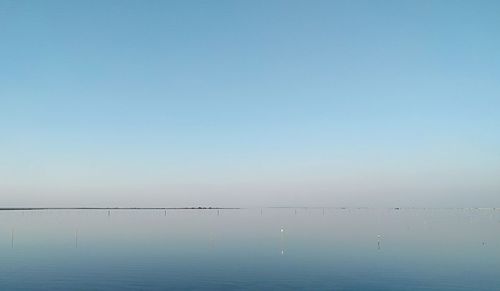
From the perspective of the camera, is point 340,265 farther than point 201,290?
Yes

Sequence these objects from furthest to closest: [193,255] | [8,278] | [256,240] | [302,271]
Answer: [256,240]
[193,255]
[302,271]
[8,278]

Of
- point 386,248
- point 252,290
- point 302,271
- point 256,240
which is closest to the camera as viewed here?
point 252,290

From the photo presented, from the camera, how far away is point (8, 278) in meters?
38.5

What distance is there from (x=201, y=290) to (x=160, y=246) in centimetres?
2821

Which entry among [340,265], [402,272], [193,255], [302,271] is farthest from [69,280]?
[402,272]

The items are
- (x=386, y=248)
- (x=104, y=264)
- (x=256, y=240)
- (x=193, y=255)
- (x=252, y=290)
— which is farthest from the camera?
(x=256, y=240)

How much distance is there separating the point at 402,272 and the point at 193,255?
25.8 m

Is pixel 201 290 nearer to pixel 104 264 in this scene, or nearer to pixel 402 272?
pixel 104 264

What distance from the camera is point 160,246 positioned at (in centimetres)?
6166

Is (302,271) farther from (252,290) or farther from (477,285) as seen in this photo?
(477,285)

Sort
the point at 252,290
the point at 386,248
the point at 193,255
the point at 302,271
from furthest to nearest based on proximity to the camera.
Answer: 1. the point at 386,248
2. the point at 193,255
3. the point at 302,271
4. the point at 252,290

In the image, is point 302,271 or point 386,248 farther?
point 386,248

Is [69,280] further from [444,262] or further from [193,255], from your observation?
[444,262]

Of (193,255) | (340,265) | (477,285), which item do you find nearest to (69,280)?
(193,255)
